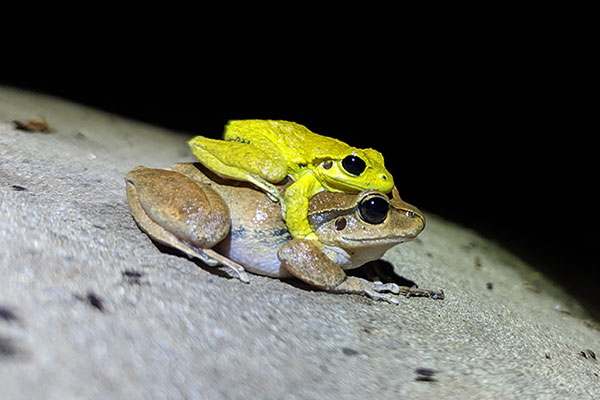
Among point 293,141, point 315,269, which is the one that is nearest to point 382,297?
point 315,269

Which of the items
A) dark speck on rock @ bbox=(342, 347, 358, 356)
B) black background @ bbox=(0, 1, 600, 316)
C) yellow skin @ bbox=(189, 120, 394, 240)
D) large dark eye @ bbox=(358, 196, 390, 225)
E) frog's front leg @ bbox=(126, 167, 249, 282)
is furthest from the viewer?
black background @ bbox=(0, 1, 600, 316)

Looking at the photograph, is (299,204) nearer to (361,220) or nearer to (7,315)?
(361,220)

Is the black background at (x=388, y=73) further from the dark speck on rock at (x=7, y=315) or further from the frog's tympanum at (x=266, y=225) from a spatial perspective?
the dark speck on rock at (x=7, y=315)

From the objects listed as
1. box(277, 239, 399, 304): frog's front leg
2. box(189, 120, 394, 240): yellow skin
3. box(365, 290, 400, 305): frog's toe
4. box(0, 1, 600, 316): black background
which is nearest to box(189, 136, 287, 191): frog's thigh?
box(189, 120, 394, 240): yellow skin

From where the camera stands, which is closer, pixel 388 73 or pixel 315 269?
pixel 315 269

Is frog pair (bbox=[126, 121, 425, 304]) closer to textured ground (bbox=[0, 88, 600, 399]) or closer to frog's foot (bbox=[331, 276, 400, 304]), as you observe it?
frog's foot (bbox=[331, 276, 400, 304])

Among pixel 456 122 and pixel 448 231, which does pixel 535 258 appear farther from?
pixel 456 122

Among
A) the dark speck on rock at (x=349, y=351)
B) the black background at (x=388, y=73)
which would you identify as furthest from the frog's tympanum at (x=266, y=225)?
the black background at (x=388, y=73)
